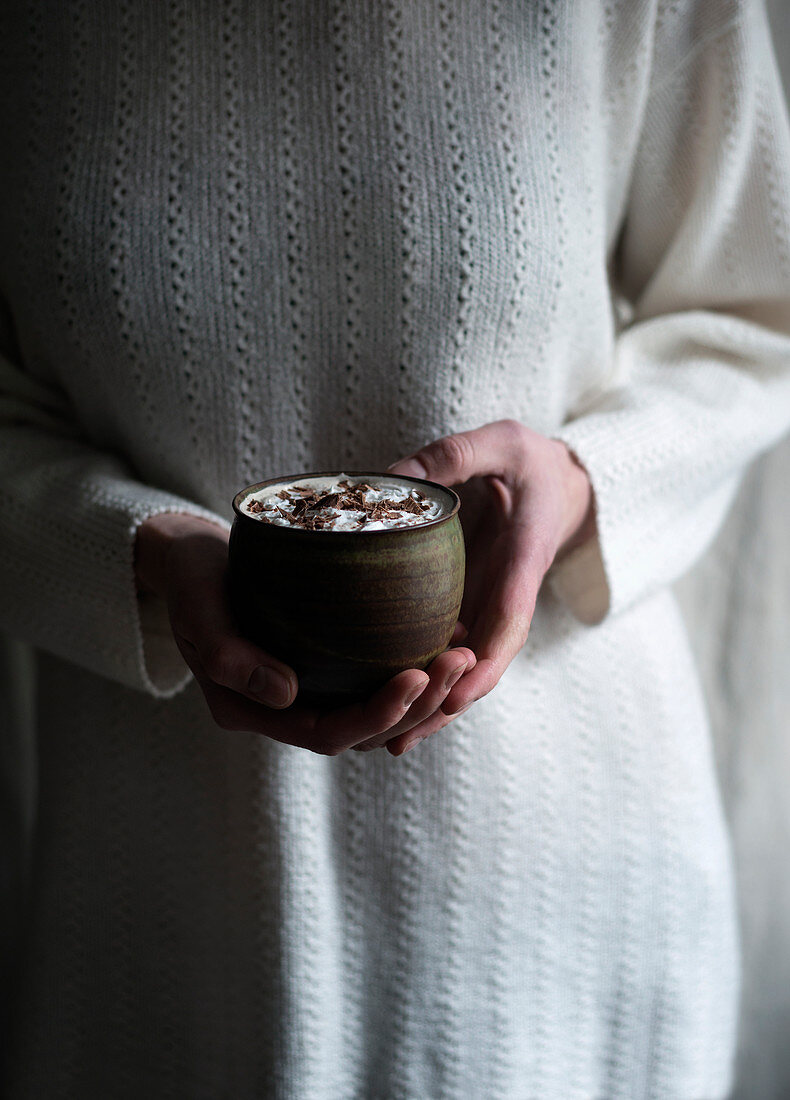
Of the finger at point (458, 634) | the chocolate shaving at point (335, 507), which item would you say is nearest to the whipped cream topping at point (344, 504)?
the chocolate shaving at point (335, 507)

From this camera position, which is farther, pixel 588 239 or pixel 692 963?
pixel 692 963

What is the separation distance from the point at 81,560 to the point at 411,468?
0.98ft

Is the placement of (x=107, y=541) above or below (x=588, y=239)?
below

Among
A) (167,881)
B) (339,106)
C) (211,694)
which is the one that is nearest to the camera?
(211,694)

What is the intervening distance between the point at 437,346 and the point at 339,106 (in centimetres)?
20

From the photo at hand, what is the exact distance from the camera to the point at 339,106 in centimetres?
62

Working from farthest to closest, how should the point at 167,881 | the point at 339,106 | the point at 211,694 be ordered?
the point at 167,881 < the point at 339,106 < the point at 211,694

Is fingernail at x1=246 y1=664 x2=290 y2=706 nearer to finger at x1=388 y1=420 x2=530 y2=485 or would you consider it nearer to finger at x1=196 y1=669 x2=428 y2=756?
finger at x1=196 y1=669 x2=428 y2=756

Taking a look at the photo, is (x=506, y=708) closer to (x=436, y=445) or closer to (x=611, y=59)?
(x=436, y=445)

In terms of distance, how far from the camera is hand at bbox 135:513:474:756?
1.49 feet

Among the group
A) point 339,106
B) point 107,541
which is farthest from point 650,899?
point 339,106


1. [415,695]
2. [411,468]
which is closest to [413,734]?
[415,695]

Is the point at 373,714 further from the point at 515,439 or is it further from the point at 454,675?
the point at 515,439

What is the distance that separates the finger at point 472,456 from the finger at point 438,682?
0.13m
